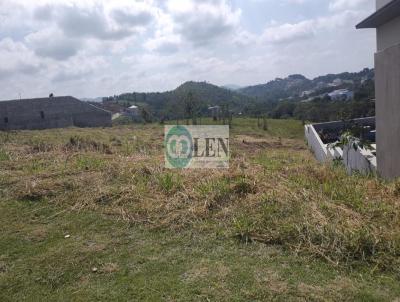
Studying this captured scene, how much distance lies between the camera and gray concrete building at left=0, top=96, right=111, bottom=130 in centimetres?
2673

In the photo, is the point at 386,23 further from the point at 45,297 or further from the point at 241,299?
A: the point at 45,297

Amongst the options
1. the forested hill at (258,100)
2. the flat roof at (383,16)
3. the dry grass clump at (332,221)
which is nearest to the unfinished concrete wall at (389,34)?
the flat roof at (383,16)

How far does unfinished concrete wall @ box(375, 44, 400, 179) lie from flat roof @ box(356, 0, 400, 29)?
2.41 meters

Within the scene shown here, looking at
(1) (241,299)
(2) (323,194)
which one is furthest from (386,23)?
(1) (241,299)

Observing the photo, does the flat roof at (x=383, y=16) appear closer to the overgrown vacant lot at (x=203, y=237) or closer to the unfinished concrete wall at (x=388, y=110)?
the unfinished concrete wall at (x=388, y=110)

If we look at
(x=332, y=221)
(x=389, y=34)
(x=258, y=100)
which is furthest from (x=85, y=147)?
(x=258, y=100)

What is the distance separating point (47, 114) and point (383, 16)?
85.1 ft

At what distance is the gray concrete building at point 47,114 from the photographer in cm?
2673

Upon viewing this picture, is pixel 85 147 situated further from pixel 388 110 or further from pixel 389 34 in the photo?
pixel 389 34

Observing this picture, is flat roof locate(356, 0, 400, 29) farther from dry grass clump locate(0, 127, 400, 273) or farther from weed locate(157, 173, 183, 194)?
weed locate(157, 173, 183, 194)

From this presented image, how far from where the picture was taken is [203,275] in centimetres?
247

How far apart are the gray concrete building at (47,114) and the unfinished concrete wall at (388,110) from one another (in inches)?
1051

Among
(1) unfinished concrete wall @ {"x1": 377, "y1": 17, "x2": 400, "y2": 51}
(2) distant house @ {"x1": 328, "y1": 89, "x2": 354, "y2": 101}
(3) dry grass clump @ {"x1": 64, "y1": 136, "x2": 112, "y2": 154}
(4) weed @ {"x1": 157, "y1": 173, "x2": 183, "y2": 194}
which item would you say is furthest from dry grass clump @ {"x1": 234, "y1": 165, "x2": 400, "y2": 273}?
(2) distant house @ {"x1": 328, "y1": 89, "x2": 354, "y2": 101}

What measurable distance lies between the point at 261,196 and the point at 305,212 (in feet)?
1.99
